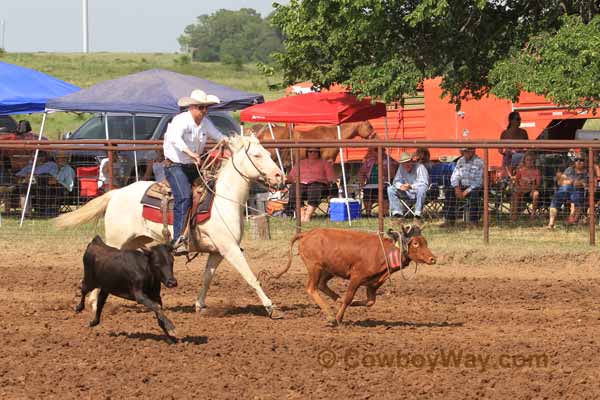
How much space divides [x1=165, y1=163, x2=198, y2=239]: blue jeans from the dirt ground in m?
0.90

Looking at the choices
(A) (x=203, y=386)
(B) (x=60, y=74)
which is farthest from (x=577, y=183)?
(B) (x=60, y=74)

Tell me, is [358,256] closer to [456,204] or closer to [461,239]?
[461,239]

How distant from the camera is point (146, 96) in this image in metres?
18.6

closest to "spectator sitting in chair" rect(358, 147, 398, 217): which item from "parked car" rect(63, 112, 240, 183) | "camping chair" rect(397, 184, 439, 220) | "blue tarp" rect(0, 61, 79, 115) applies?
"camping chair" rect(397, 184, 439, 220)

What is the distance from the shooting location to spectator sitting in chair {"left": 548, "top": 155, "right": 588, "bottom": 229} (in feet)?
47.6

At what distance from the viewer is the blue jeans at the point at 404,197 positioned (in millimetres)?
15164

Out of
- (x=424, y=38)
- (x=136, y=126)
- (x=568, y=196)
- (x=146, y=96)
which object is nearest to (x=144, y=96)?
(x=146, y=96)

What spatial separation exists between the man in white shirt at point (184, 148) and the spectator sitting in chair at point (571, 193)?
6.01 m

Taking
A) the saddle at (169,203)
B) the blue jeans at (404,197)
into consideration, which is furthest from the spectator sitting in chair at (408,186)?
the saddle at (169,203)

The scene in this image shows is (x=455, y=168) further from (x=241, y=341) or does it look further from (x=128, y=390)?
(x=128, y=390)

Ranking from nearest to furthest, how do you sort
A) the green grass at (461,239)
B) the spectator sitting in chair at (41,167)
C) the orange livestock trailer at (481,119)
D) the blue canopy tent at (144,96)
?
1. the green grass at (461,239)
2. the spectator sitting in chair at (41,167)
3. the blue canopy tent at (144,96)
4. the orange livestock trailer at (481,119)

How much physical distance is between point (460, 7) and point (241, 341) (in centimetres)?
921

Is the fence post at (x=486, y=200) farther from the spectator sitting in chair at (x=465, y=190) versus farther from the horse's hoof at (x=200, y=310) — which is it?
the horse's hoof at (x=200, y=310)

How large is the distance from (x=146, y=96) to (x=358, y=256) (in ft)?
33.1
